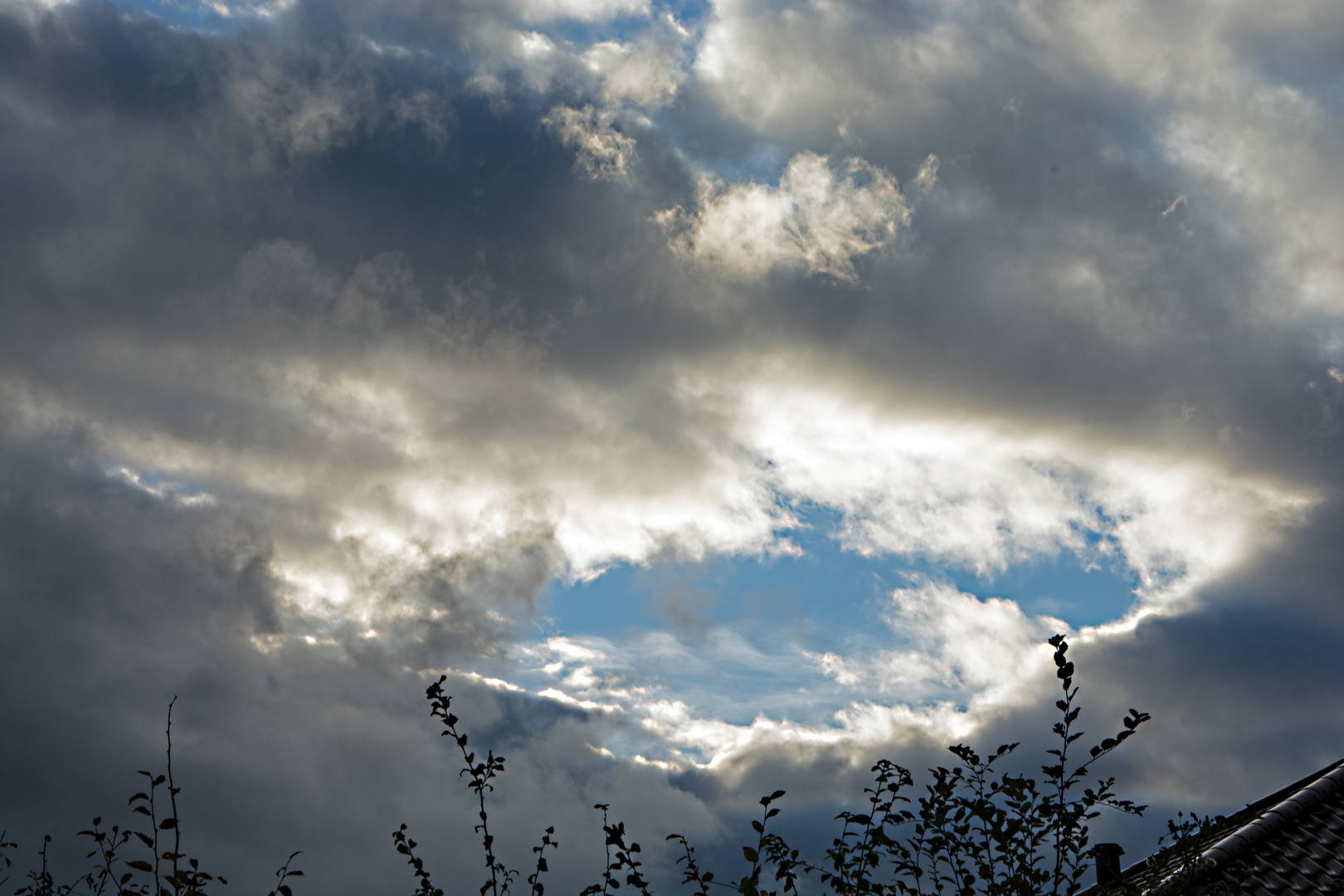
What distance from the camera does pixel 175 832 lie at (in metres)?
6.49

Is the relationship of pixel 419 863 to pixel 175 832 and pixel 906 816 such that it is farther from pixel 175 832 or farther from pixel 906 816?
pixel 906 816

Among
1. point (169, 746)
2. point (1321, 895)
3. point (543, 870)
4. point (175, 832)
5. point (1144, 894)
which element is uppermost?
point (169, 746)

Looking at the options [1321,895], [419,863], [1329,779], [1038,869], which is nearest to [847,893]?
[1038,869]

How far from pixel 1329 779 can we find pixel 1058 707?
10.9 meters

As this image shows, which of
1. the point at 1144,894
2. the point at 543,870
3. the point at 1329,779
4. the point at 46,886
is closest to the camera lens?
the point at 1144,894

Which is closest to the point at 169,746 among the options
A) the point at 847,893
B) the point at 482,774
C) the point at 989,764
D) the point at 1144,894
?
the point at 482,774

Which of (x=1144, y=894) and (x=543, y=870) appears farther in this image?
(x=543, y=870)

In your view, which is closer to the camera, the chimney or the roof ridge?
the chimney

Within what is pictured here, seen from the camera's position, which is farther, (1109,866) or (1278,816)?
(1278,816)

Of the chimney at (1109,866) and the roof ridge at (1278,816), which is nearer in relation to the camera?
the chimney at (1109,866)

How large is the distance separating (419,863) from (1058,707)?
24.1 feet

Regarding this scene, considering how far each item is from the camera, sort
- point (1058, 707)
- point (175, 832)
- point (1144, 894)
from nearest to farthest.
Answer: point (175, 832) < point (1058, 707) < point (1144, 894)

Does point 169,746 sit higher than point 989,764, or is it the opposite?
point 169,746

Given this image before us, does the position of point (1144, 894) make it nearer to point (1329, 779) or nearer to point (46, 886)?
point (1329, 779)
